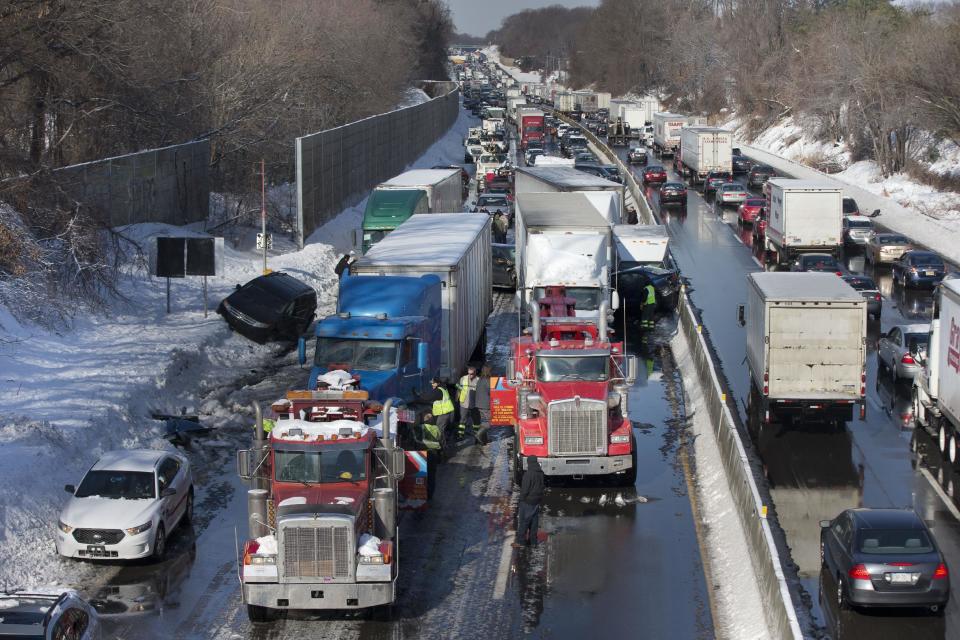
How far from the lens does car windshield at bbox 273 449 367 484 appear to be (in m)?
15.7

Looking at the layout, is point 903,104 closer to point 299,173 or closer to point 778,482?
point 299,173

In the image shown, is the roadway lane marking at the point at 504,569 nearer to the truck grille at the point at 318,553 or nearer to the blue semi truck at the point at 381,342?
the truck grille at the point at 318,553

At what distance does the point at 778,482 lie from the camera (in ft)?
71.4

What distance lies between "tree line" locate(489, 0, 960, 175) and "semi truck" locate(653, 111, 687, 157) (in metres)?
9.34

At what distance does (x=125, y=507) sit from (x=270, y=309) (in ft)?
48.2

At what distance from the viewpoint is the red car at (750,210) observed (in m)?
55.4

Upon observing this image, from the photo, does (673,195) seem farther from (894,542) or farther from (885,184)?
(894,542)

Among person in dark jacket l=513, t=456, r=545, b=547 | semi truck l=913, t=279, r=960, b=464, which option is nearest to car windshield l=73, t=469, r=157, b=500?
person in dark jacket l=513, t=456, r=545, b=547

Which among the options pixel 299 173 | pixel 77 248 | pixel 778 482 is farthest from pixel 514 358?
pixel 299 173

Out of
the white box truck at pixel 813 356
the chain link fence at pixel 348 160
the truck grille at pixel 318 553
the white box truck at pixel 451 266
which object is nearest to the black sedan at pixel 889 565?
the truck grille at pixel 318 553

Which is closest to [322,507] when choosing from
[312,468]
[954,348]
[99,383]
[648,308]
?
[312,468]

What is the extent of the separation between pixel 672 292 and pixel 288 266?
1258 centimetres

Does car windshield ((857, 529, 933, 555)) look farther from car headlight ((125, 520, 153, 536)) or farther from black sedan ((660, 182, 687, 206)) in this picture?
black sedan ((660, 182, 687, 206))

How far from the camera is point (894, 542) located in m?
15.5
